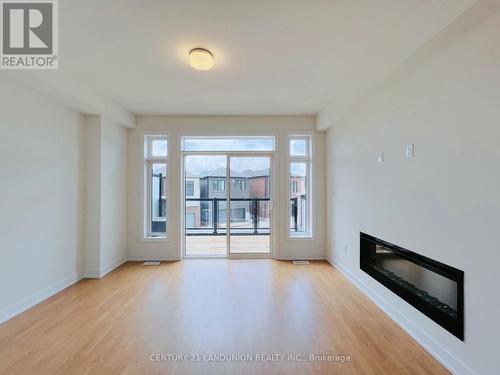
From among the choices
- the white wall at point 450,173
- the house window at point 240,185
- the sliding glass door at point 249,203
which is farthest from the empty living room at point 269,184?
the house window at point 240,185

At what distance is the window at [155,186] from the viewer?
15.4 ft

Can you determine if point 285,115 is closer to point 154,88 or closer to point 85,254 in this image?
point 154,88

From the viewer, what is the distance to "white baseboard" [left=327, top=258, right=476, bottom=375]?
1785mm

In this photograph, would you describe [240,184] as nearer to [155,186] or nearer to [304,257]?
[155,186]

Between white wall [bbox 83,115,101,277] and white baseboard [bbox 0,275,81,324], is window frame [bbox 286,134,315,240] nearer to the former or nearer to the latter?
white wall [bbox 83,115,101,277]

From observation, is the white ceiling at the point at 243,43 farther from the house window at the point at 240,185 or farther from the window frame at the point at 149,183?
the house window at the point at 240,185

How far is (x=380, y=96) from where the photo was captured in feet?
9.22

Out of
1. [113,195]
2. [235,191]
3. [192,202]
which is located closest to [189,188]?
[192,202]

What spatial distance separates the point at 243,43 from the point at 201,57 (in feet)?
1.37

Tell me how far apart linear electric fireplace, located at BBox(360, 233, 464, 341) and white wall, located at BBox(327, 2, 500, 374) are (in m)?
0.07

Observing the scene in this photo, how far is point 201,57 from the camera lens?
2.36 metres

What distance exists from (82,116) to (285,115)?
→ 3261mm

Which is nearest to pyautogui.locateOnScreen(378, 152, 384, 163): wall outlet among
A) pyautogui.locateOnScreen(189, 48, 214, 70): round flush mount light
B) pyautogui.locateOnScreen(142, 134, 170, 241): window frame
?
pyautogui.locateOnScreen(189, 48, 214, 70): round flush mount light

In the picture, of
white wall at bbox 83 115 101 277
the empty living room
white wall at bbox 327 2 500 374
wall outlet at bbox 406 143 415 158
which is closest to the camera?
white wall at bbox 327 2 500 374
